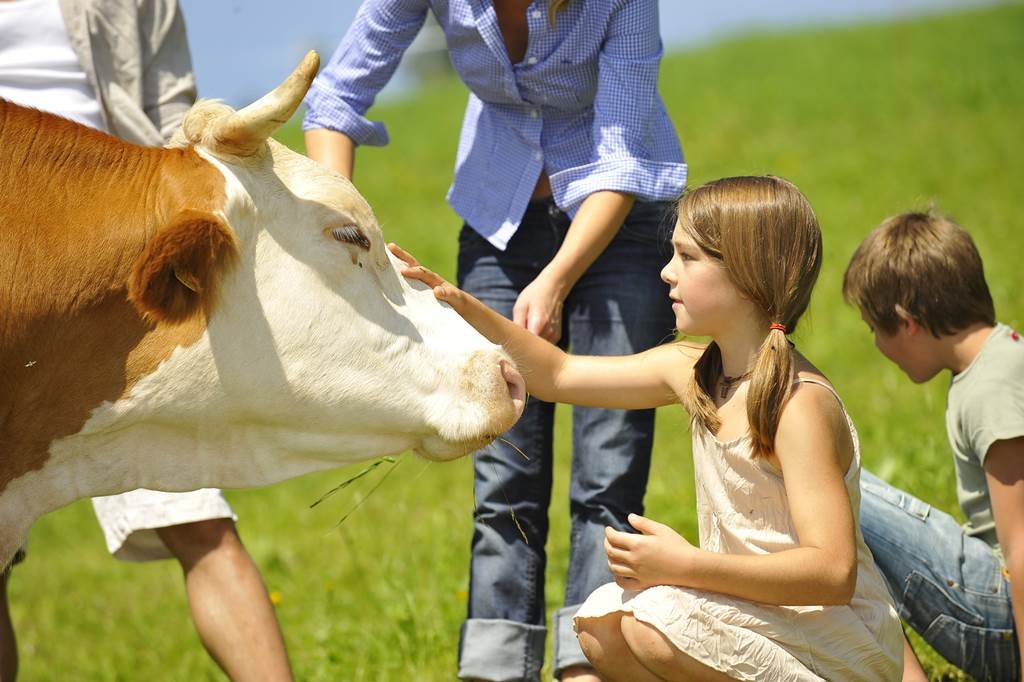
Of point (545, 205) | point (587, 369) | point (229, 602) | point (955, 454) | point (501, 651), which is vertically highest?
point (545, 205)

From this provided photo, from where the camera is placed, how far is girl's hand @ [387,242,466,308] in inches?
122

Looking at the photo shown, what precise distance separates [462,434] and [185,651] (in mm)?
3164

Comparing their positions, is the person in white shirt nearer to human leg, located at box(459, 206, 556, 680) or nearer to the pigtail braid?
human leg, located at box(459, 206, 556, 680)

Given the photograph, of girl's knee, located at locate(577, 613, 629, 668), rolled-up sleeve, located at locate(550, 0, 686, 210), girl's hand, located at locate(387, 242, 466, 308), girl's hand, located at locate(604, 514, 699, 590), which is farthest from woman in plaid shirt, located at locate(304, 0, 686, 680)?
girl's hand, located at locate(604, 514, 699, 590)

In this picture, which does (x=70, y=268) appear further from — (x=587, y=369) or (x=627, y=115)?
(x=627, y=115)

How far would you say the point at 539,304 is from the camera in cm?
333

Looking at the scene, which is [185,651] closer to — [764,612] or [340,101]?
[340,101]

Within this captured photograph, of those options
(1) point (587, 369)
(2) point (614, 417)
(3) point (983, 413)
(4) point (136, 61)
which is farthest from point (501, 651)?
(4) point (136, 61)

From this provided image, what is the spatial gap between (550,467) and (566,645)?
0.55 metres

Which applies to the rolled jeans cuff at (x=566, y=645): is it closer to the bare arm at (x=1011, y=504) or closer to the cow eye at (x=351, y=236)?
the bare arm at (x=1011, y=504)

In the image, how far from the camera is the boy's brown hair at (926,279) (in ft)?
11.5

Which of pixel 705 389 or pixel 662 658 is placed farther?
pixel 705 389

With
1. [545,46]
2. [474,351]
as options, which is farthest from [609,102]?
[474,351]

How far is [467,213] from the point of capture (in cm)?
386
